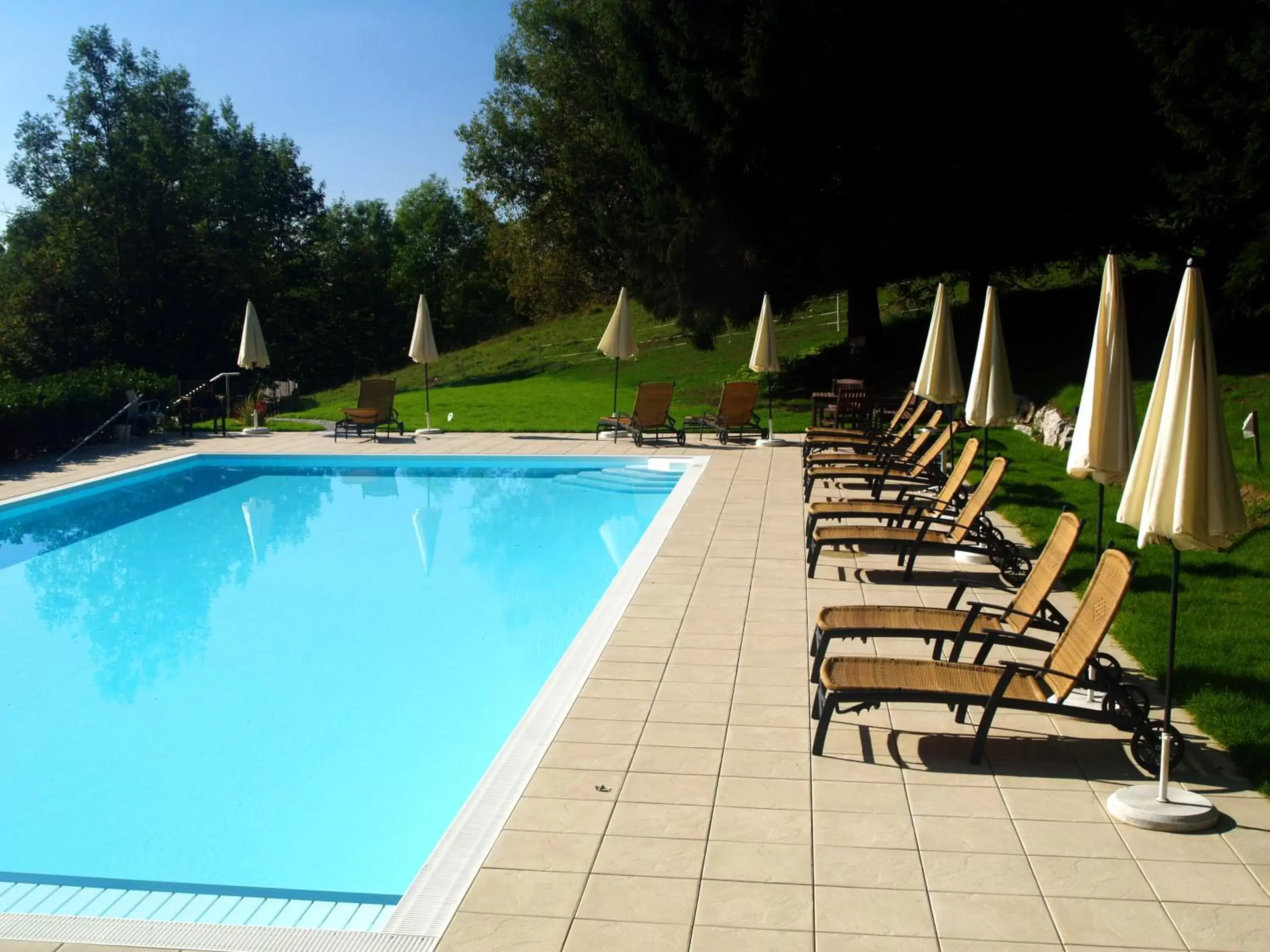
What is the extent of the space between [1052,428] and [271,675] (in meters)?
11.7

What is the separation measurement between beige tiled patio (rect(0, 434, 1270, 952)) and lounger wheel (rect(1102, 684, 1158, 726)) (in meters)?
0.19

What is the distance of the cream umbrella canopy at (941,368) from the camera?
11.5 metres

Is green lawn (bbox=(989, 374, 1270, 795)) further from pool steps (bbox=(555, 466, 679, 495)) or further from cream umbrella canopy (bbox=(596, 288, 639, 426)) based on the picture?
cream umbrella canopy (bbox=(596, 288, 639, 426))

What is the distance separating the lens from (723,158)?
20625 millimetres

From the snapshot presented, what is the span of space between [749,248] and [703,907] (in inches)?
715

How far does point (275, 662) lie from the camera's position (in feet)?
26.9

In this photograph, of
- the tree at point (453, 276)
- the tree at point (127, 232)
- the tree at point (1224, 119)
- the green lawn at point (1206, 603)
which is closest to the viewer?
the green lawn at point (1206, 603)

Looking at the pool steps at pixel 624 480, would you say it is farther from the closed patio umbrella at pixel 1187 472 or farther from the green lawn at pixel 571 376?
the closed patio umbrella at pixel 1187 472

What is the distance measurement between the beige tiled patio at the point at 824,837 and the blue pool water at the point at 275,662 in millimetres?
926

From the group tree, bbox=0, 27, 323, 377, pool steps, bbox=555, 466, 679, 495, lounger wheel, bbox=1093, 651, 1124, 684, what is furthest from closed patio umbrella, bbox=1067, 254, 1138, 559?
tree, bbox=0, 27, 323, 377

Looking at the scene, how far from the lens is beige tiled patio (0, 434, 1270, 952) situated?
376 cm

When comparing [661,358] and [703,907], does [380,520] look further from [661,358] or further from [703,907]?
[661,358]

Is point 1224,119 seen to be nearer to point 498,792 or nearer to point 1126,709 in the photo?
point 1126,709

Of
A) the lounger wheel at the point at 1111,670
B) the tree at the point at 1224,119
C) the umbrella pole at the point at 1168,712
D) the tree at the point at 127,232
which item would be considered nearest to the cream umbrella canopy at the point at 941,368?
the lounger wheel at the point at 1111,670
